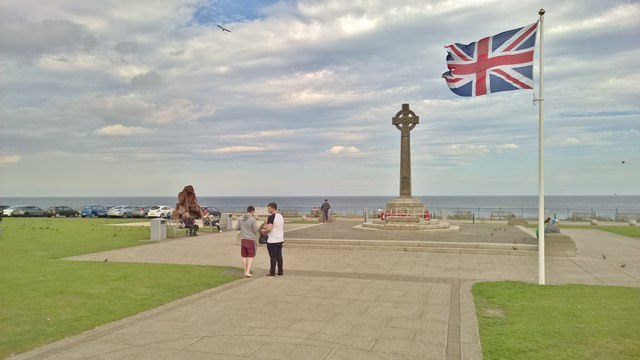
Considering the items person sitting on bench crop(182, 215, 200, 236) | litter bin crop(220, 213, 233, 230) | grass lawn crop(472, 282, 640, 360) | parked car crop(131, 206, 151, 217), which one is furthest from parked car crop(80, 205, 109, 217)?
grass lawn crop(472, 282, 640, 360)

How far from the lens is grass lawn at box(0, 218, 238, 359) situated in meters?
7.18

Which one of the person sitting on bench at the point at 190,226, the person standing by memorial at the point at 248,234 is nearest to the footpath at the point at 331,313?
the person standing by memorial at the point at 248,234

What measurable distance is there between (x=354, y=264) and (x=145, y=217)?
40.7 meters

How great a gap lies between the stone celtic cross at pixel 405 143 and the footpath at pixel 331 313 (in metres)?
11.3

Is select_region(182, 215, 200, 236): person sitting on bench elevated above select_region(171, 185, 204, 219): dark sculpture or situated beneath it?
situated beneath

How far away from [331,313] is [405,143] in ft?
64.8

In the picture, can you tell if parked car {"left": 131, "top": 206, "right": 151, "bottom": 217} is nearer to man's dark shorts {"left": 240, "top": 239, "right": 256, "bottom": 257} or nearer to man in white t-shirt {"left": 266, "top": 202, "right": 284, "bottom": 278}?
man's dark shorts {"left": 240, "top": 239, "right": 256, "bottom": 257}

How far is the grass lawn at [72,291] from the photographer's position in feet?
23.5

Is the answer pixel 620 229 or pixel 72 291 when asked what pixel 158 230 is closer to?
pixel 72 291

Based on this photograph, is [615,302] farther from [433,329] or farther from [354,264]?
[354,264]

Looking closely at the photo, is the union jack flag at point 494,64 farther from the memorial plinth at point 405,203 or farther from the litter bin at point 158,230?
the litter bin at point 158,230

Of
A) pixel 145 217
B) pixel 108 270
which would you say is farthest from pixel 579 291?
pixel 145 217

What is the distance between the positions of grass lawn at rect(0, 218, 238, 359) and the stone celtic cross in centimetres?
1564

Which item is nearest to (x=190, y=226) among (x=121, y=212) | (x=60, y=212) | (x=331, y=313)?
(x=331, y=313)
